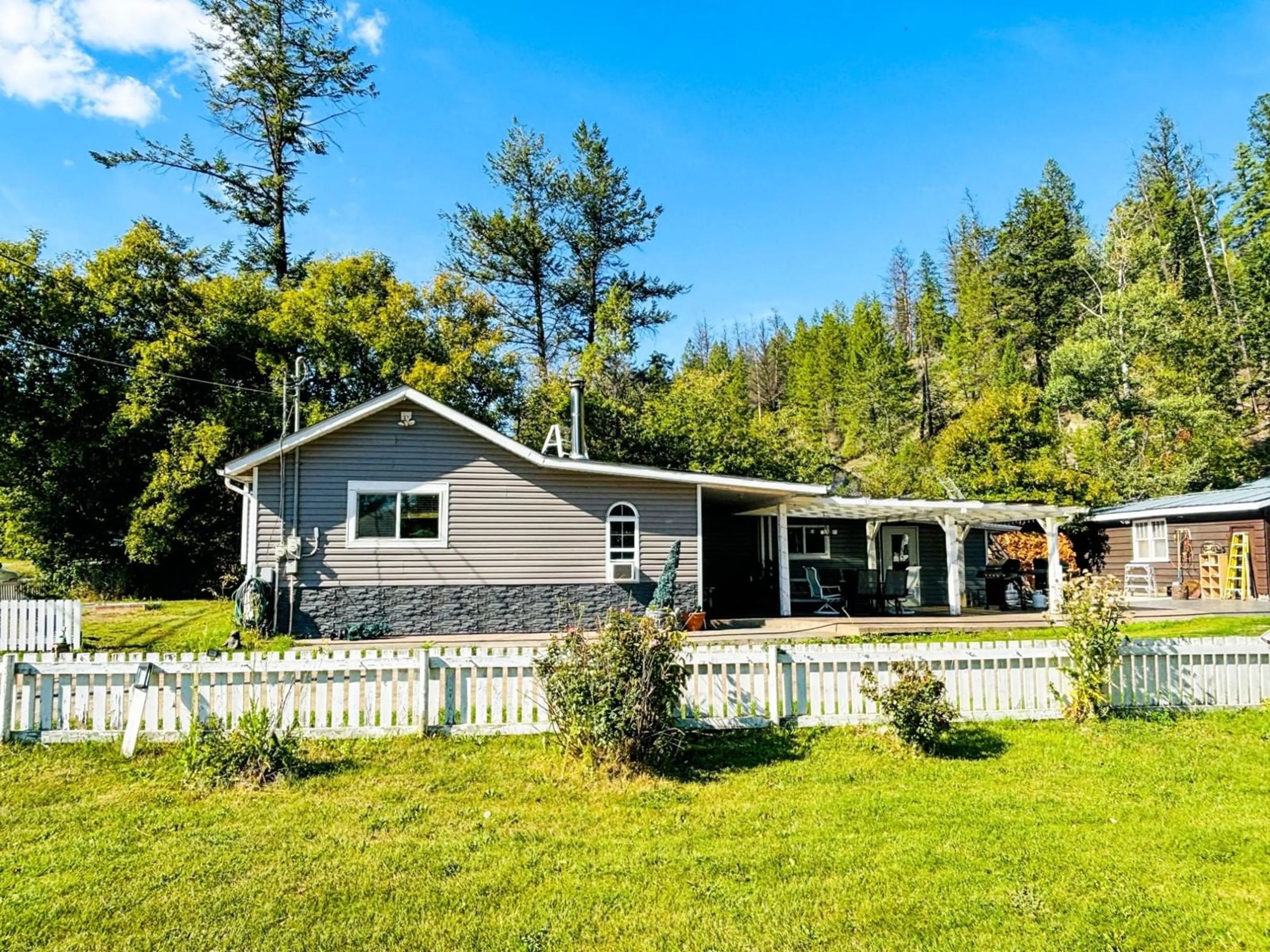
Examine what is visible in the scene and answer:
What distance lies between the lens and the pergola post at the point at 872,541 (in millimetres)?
16547

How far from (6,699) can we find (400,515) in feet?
23.0

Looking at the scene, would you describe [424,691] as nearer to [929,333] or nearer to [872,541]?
[872,541]

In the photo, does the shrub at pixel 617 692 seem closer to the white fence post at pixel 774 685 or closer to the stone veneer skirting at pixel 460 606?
the white fence post at pixel 774 685

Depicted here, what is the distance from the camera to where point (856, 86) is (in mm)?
16844

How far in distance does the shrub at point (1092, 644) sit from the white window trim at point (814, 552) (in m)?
11.4

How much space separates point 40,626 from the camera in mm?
11031

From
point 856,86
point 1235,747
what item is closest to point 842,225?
point 856,86

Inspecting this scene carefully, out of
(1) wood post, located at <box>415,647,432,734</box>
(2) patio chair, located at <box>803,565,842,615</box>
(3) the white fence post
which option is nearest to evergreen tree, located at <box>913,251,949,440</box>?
(2) patio chair, located at <box>803,565,842,615</box>

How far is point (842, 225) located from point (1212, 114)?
62.5 ft

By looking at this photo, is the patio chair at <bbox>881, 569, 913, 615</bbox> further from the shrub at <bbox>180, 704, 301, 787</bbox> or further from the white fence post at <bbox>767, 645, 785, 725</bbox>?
the shrub at <bbox>180, 704, 301, 787</bbox>

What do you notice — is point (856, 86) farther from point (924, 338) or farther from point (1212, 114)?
point (924, 338)

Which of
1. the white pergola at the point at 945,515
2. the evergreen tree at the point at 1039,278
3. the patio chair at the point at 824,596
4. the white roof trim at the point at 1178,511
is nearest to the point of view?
the white pergola at the point at 945,515

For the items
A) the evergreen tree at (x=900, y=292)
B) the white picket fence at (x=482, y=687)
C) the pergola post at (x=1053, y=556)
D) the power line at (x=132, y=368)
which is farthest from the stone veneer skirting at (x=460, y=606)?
the evergreen tree at (x=900, y=292)

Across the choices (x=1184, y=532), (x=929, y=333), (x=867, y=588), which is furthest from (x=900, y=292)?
(x=867, y=588)
